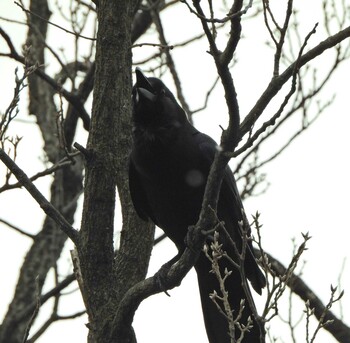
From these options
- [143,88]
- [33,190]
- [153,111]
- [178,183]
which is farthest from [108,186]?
[143,88]

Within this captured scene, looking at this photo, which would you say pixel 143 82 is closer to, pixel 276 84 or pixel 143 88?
pixel 143 88

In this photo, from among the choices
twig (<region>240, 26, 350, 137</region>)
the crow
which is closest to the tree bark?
the crow

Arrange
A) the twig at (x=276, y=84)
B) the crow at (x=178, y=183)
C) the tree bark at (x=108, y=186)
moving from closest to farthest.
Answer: the twig at (x=276, y=84), the tree bark at (x=108, y=186), the crow at (x=178, y=183)

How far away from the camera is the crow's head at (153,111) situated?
17.1 ft

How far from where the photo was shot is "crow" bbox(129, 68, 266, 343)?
5016mm

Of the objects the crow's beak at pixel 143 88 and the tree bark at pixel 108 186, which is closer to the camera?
the tree bark at pixel 108 186

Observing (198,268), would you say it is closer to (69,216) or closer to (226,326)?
(226,326)

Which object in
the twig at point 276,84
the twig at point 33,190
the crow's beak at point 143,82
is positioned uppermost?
the crow's beak at point 143,82

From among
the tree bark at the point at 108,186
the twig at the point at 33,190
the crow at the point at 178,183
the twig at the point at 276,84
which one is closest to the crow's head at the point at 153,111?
the crow at the point at 178,183

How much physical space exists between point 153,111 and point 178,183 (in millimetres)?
591

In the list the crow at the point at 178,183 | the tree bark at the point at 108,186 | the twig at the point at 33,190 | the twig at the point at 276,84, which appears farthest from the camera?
the crow at the point at 178,183

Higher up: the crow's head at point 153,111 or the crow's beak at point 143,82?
the crow's beak at point 143,82

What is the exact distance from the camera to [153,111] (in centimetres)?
529

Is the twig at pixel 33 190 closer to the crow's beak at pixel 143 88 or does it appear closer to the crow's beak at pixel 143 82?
the crow's beak at pixel 143 88
